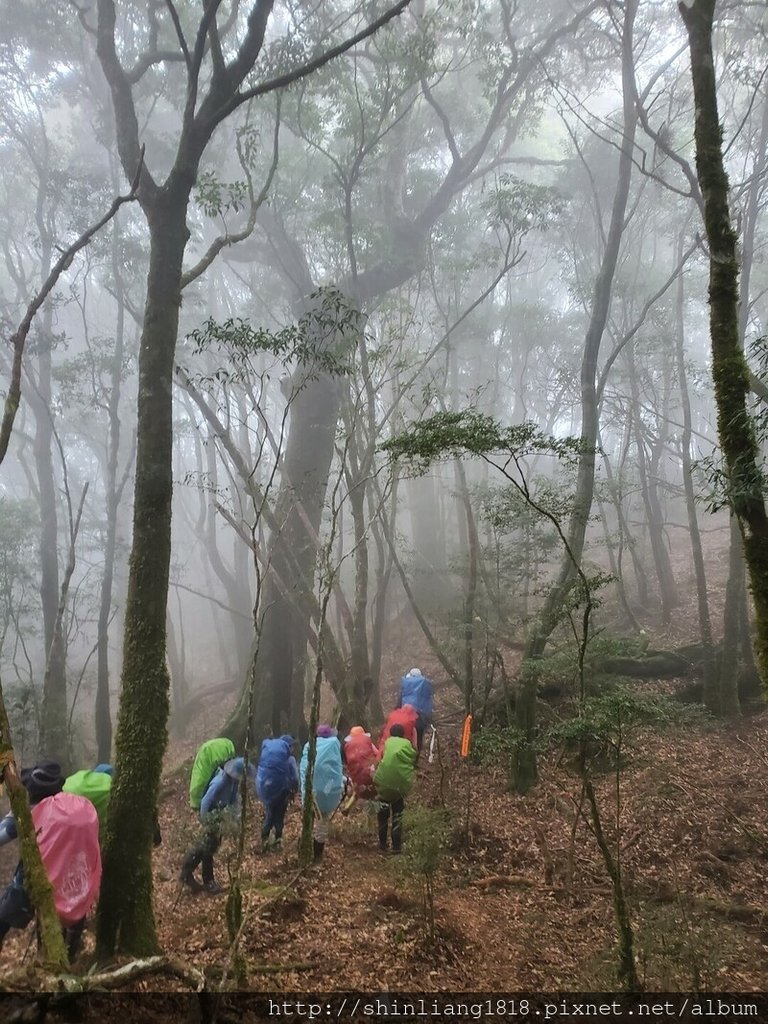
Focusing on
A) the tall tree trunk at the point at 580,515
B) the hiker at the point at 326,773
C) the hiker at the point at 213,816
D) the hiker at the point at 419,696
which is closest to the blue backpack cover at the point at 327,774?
the hiker at the point at 326,773

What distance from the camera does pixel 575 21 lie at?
40.2 ft

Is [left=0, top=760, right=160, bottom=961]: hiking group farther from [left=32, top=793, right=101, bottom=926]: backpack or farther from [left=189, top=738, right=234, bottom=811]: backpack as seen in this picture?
[left=189, top=738, right=234, bottom=811]: backpack

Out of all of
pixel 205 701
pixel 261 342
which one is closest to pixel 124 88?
pixel 261 342

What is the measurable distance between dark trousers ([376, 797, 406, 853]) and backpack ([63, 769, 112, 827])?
3239 millimetres

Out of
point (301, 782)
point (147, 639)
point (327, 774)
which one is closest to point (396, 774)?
point (327, 774)

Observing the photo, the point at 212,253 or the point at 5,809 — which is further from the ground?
the point at 212,253

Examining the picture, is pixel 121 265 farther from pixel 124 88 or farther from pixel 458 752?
pixel 458 752

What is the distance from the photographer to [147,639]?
196 inches

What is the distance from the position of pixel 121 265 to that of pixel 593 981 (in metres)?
17.5

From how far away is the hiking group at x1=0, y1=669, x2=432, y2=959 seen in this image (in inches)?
173

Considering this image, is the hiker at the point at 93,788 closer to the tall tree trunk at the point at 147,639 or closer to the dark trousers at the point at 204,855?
the tall tree trunk at the point at 147,639

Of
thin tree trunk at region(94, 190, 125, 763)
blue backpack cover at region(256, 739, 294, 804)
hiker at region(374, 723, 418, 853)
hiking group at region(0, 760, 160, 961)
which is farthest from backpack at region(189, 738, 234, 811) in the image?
thin tree trunk at region(94, 190, 125, 763)

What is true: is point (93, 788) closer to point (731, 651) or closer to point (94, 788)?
point (94, 788)

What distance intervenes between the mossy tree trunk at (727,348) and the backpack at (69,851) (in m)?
4.98
